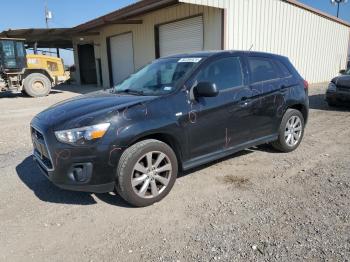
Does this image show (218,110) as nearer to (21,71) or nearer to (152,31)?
(152,31)

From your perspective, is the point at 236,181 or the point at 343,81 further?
the point at 343,81

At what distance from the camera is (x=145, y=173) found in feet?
11.9

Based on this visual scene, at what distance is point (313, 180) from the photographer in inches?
169

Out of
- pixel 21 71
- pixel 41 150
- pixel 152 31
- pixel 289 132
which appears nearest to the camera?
pixel 41 150

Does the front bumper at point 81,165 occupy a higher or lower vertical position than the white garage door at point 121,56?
lower

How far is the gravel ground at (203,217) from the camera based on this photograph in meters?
2.84

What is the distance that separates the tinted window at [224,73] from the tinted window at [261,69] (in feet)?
0.92

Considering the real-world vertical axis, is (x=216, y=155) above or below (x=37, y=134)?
below

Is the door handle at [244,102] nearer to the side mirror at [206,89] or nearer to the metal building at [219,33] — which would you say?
the side mirror at [206,89]

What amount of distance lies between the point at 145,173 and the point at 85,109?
3.31 ft

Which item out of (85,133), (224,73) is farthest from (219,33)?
(85,133)

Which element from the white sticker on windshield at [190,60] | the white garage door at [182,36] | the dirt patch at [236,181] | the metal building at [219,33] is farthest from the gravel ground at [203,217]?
the white garage door at [182,36]

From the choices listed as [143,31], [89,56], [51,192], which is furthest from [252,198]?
[89,56]

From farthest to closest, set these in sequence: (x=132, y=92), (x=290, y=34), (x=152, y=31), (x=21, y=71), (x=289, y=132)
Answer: (x=152, y=31), (x=290, y=34), (x=21, y=71), (x=289, y=132), (x=132, y=92)
